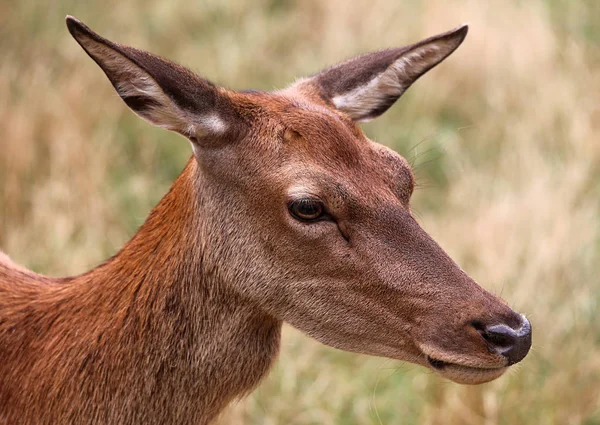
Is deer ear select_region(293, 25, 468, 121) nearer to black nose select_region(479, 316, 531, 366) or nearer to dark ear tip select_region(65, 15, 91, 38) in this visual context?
dark ear tip select_region(65, 15, 91, 38)

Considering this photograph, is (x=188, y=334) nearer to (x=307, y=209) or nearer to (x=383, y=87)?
(x=307, y=209)

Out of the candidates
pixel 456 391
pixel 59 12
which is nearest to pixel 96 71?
pixel 59 12

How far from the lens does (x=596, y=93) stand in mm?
8891

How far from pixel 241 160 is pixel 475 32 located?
6.52m

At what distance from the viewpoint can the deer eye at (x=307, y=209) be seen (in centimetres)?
372

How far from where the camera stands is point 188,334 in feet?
12.7

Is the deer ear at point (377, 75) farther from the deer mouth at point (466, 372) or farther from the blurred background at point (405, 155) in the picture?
the deer mouth at point (466, 372)

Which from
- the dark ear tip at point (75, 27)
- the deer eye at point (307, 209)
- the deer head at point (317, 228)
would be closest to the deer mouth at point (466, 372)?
the deer head at point (317, 228)

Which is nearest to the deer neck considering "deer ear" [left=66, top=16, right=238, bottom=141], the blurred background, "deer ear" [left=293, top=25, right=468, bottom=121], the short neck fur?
the short neck fur

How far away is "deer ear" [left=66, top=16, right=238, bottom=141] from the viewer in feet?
11.6

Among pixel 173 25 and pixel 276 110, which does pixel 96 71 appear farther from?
pixel 276 110

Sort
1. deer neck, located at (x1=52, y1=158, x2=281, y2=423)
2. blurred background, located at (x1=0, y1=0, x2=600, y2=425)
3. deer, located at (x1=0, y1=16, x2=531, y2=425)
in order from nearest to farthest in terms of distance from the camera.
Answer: deer, located at (x1=0, y1=16, x2=531, y2=425)
deer neck, located at (x1=52, y1=158, x2=281, y2=423)
blurred background, located at (x1=0, y1=0, x2=600, y2=425)

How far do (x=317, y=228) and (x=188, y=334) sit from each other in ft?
2.09

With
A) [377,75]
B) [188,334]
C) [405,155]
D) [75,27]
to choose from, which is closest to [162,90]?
[75,27]
